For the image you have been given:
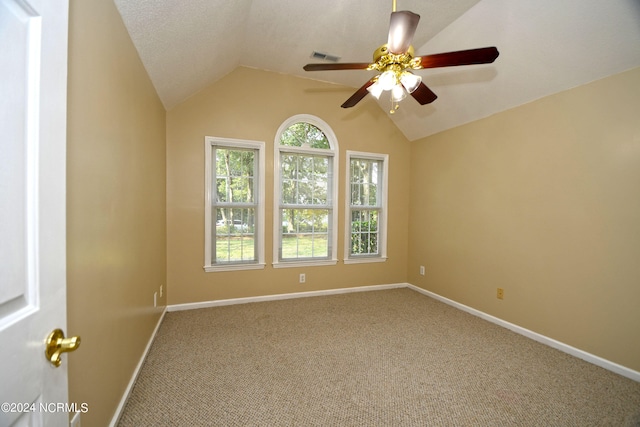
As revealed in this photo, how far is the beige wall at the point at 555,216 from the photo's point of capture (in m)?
2.02

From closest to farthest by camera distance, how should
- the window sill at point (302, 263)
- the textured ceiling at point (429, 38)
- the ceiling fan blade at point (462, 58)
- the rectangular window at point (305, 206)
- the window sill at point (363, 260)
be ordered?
1. the ceiling fan blade at point (462, 58)
2. the textured ceiling at point (429, 38)
3. the window sill at point (302, 263)
4. the rectangular window at point (305, 206)
5. the window sill at point (363, 260)

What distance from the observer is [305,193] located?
3756mm

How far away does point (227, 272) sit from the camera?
333cm

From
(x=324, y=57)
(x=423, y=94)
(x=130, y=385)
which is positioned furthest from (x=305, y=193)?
(x=130, y=385)

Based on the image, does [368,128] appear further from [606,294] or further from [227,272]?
[606,294]

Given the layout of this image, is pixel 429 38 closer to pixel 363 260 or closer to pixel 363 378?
pixel 363 260

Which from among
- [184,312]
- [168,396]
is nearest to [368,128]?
[184,312]

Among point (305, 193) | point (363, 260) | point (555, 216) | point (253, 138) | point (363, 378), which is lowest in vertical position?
point (363, 378)

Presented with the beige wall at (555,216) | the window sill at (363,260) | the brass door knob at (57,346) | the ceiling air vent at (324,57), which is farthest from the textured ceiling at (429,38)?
the window sill at (363,260)

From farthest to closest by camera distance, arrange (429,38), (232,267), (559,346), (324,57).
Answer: (232,267) → (324,57) → (429,38) → (559,346)

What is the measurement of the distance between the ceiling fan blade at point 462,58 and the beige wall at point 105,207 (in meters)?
1.81

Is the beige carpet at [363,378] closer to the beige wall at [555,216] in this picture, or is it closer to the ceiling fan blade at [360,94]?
the beige wall at [555,216]

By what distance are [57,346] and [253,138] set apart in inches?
121

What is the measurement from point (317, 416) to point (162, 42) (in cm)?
273
